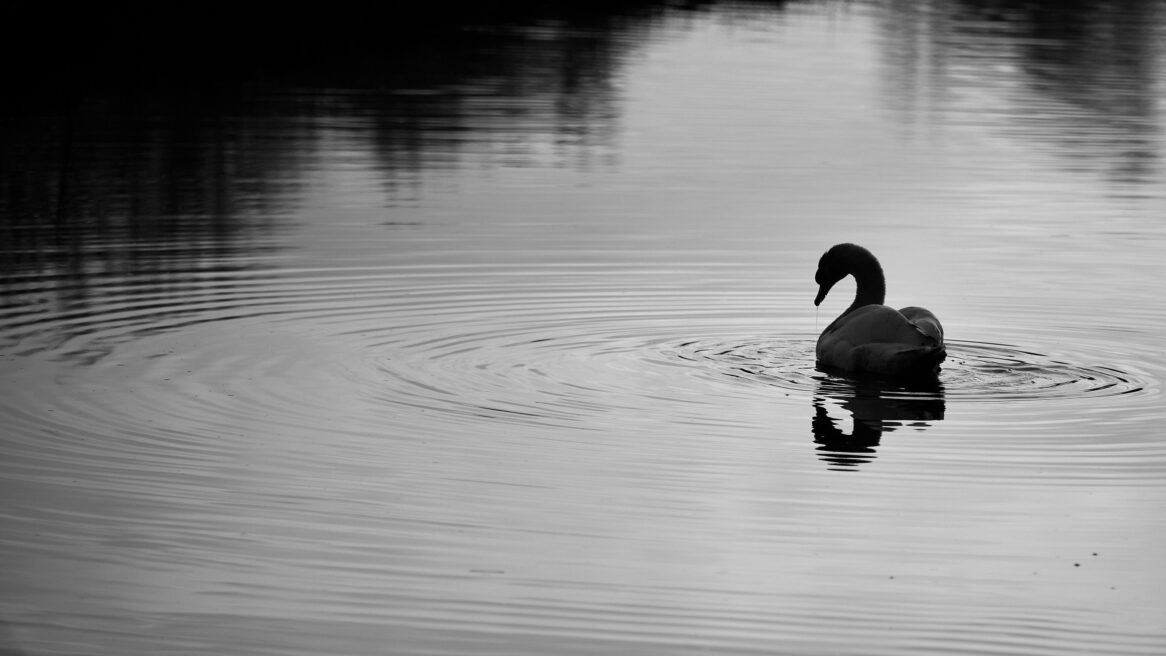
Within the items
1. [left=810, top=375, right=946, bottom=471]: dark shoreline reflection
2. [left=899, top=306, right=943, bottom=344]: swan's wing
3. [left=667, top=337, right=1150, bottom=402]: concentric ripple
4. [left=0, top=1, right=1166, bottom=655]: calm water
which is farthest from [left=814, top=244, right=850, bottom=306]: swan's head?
[left=810, top=375, right=946, bottom=471]: dark shoreline reflection

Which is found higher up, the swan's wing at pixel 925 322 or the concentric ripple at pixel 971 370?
the swan's wing at pixel 925 322

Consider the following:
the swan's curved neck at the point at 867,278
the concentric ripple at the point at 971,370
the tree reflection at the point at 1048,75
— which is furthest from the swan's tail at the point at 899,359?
the tree reflection at the point at 1048,75

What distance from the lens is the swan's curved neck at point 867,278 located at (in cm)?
1471

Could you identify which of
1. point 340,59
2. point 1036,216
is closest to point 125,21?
point 340,59

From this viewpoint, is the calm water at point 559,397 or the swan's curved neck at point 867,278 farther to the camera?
the swan's curved neck at point 867,278

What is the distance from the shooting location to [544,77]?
35.7 m

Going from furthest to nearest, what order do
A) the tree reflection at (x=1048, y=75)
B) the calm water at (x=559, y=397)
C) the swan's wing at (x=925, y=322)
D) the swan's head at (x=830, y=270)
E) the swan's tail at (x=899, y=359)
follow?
1. the tree reflection at (x=1048, y=75)
2. the swan's head at (x=830, y=270)
3. the swan's wing at (x=925, y=322)
4. the swan's tail at (x=899, y=359)
5. the calm water at (x=559, y=397)

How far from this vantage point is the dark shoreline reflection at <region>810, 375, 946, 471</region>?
444 inches

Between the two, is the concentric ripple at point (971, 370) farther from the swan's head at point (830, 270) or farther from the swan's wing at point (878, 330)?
the swan's head at point (830, 270)

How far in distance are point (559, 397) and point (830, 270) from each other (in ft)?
11.3

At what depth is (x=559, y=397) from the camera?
12367 mm

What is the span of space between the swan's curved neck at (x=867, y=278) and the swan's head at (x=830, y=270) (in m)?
0.11

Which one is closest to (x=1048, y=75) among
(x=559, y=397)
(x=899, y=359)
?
(x=899, y=359)

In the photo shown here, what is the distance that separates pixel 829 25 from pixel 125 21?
21309mm
